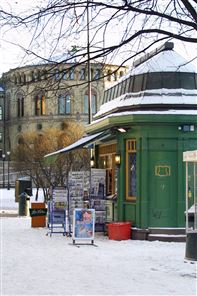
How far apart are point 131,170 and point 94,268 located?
6669mm

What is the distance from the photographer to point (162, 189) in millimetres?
17422

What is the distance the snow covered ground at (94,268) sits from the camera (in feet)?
31.6

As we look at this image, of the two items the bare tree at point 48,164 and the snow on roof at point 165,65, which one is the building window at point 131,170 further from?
the bare tree at point 48,164

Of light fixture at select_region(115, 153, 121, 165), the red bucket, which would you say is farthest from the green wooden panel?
light fixture at select_region(115, 153, 121, 165)

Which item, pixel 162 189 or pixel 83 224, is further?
pixel 162 189

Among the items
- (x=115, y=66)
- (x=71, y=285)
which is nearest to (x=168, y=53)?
(x=115, y=66)

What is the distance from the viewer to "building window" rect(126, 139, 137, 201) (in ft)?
59.0

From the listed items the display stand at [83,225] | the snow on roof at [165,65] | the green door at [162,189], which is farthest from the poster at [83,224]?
the snow on roof at [165,65]

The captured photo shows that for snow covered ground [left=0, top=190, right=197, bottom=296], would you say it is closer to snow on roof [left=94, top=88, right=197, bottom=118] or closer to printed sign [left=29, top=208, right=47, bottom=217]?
printed sign [left=29, top=208, right=47, bottom=217]

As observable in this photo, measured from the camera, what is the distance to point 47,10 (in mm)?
10234

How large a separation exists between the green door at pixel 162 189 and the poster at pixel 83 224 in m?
2.21

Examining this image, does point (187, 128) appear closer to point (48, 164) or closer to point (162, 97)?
point (162, 97)

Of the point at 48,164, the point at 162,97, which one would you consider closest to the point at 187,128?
the point at 162,97

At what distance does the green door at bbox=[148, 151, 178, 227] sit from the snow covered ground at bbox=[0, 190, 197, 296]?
1.05m
